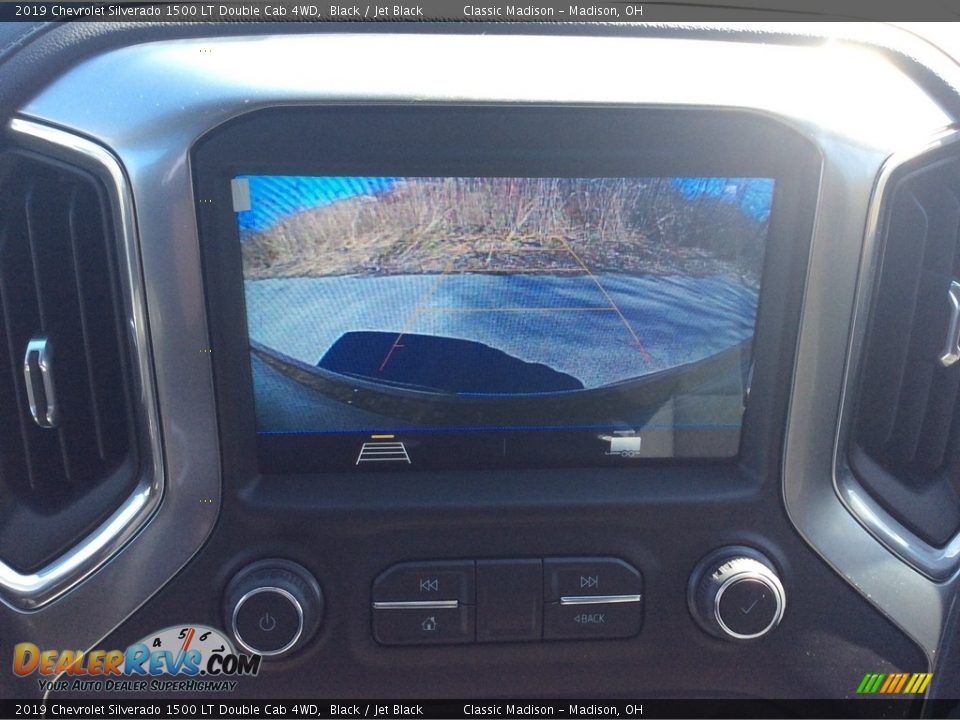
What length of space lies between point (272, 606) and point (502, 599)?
37 centimetres

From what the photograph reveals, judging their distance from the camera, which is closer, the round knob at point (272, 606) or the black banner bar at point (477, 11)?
the black banner bar at point (477, 11)

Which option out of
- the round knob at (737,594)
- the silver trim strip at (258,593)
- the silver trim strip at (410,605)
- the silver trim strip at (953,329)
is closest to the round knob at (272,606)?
the silver trim strip at (258,593)

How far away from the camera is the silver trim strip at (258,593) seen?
1.23m

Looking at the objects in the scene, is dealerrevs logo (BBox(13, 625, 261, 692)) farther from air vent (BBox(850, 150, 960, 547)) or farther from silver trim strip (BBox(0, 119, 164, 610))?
air vent (BBox(850, 150, 960, 547))

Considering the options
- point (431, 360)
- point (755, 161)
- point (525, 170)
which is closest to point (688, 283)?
point (755, 161)

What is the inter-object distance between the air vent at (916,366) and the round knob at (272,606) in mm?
924

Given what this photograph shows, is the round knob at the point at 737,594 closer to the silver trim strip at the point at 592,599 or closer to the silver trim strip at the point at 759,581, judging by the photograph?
the silver trim strip at the point at 759,581

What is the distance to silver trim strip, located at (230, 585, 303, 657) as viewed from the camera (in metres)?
1.23

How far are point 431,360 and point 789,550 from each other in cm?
68

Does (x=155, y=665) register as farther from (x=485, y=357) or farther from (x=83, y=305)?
(x=485, y=357)

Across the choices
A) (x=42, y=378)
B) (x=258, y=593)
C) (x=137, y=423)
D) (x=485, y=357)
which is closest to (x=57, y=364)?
(x=42, y=378)

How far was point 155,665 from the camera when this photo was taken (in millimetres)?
1284

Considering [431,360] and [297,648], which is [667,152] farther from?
[297,648]

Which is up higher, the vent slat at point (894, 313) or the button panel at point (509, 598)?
the vent slat at point (894, 313)
